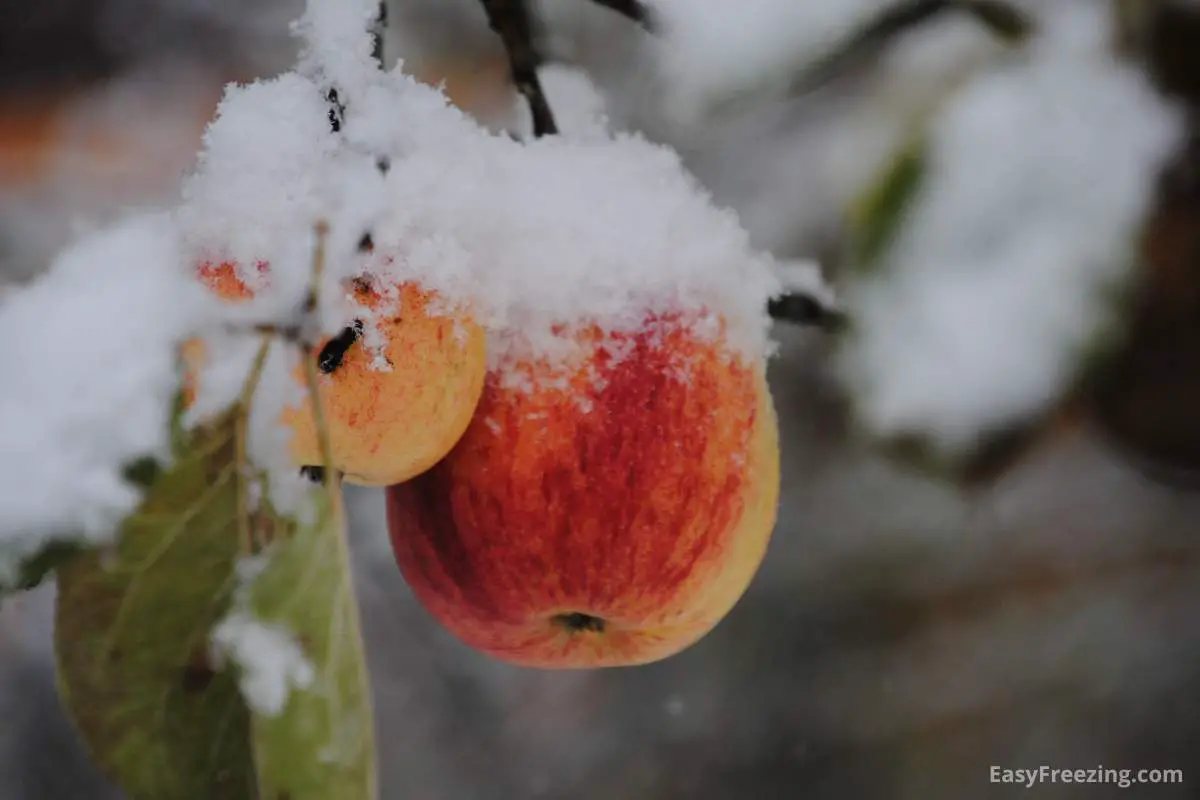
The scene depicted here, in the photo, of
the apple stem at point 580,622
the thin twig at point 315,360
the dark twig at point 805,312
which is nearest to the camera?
the thin twig at point 315,360

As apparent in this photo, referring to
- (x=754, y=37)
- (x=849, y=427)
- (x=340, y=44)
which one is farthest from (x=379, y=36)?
(x=849, y=427)

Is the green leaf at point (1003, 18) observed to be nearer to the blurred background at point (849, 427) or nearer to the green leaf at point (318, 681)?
the blurred background at point (849, 427)

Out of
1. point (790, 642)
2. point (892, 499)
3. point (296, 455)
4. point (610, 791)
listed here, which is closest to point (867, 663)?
point (790, 642)

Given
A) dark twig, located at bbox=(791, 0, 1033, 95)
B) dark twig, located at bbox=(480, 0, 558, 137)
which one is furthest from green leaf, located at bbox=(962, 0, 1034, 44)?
dark twig, located at bbox=(480, 0, 558, 137)

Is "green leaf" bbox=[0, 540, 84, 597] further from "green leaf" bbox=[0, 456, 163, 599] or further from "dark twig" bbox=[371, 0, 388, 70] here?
"dark twig" bbox=[371, 0, 388, 70]

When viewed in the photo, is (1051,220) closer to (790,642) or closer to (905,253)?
(905,253)

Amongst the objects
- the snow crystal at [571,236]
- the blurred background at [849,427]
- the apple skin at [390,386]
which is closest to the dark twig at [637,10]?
the blurred background at [849,427]
